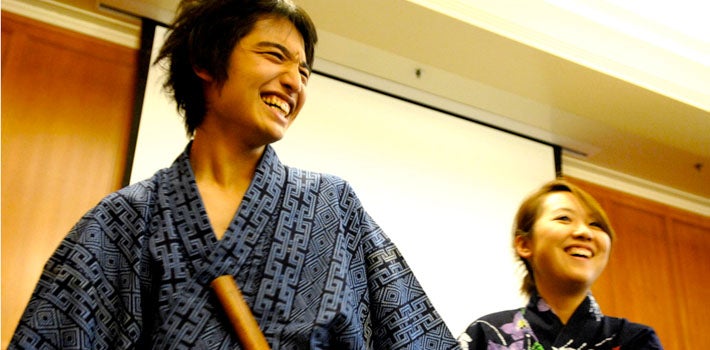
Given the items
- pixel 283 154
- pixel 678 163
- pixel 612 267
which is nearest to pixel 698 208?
pixel 678 163

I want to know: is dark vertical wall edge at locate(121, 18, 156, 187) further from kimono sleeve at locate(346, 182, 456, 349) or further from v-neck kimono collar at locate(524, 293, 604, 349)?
kimono sleeve at locate(346, 182, 456, 349)

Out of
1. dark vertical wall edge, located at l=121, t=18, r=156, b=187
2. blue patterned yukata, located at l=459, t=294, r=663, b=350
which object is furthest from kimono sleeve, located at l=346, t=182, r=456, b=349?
dark vertical wall edge, located at l=121, t=18, r=156, b=187

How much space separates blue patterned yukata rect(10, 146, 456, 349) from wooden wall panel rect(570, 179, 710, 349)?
286 centimetres

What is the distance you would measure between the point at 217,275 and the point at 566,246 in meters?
0.96

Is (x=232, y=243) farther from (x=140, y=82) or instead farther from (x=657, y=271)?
(x=657, y=271)

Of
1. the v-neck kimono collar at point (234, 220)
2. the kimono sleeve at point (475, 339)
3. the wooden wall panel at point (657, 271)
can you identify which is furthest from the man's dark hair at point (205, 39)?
the wooden wall panel at point (657, 271)

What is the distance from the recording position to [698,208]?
4.29m

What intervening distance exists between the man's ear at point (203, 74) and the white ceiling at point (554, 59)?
153cm

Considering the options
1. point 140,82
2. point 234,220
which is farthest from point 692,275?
point 234,220

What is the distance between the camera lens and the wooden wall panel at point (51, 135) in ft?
7.90

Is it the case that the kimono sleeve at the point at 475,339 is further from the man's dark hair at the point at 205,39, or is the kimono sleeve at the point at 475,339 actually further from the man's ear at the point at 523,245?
the man's dark hair at the point at 205,39

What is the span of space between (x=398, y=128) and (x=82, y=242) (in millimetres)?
2289

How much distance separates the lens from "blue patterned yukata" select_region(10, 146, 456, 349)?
0.92 meters

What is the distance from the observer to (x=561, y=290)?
1668mm
